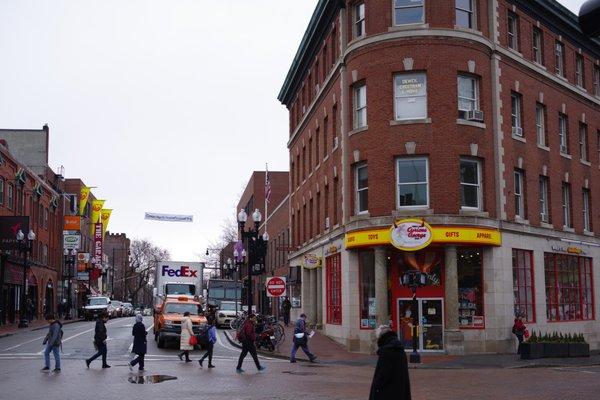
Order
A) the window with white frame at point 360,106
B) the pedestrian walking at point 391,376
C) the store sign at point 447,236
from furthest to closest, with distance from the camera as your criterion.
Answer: the window with white frame at point 360,106
the store sign at point 447,236
the pedestrian walking at point 391,376

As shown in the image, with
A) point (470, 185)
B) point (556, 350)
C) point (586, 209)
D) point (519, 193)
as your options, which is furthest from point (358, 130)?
point (586, 209)

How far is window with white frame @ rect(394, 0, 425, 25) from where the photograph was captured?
29375 millimetres

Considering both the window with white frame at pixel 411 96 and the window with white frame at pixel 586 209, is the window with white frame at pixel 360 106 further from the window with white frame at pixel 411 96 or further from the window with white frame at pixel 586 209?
the window with white frame at pixel 586 209

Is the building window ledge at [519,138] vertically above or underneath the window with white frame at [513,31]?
underneath

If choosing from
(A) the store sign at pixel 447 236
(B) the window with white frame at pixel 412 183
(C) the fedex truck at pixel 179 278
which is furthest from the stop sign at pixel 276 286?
(C) the fedex truck at pixel 179 278

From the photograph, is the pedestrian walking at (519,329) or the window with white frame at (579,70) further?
the window with white frame at (579,70)

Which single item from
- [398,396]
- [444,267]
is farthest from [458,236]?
[398,396]

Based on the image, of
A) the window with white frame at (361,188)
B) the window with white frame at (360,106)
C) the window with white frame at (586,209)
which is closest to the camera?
the window with white frame at (361,188)

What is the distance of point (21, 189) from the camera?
58.0m

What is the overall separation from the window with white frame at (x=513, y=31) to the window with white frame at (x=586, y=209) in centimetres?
953

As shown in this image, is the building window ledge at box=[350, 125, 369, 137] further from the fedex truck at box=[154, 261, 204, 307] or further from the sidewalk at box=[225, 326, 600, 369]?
the fedex truck at box=[154, 261, 204, 307]

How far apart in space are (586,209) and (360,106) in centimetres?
1488

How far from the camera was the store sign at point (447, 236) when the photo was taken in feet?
90.9

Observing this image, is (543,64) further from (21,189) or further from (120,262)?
(120,262)
